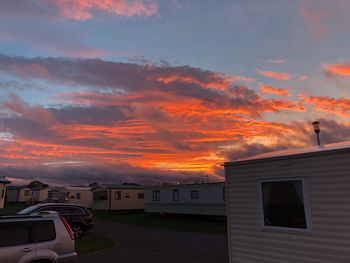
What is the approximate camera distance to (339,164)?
8.16m

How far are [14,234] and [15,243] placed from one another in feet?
0.70

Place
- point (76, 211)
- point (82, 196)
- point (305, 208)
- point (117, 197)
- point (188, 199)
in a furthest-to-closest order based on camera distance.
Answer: point (82, 196), point (117, 197), point (188, 199), point (76, 211), point (305, 208)

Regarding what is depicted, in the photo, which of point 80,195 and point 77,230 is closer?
point 77,230

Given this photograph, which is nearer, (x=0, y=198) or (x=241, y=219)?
(x=241, y=219)

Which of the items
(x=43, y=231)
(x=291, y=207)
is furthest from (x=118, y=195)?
(x=291, y=207)

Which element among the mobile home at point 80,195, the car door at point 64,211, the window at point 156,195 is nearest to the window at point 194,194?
the window at point 156,195

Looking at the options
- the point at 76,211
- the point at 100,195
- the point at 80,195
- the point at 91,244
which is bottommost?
the point at 91,244

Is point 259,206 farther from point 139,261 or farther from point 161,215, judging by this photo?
point 161,215

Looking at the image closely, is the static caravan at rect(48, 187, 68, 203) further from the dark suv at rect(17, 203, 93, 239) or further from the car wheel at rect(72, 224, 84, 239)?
the car wheel at rect(72, 224, 84, 239)

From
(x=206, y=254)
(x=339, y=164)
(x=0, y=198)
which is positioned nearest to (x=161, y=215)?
(x=0, y=198)

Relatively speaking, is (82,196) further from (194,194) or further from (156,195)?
(194,194)

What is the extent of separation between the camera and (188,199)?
34875mm

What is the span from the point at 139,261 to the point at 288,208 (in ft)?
21.1

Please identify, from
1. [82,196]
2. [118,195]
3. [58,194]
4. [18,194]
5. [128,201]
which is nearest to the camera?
[118,195]
